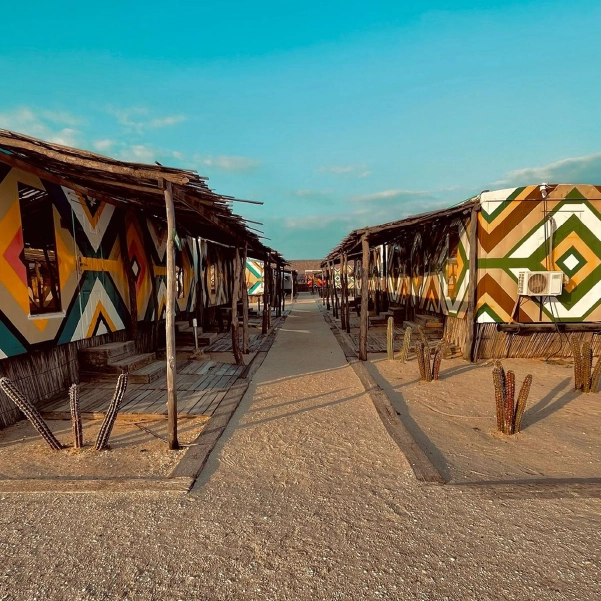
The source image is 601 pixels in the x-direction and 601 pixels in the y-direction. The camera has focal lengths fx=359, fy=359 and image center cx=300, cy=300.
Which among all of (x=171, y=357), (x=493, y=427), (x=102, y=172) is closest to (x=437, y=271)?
(x=493, y=427)

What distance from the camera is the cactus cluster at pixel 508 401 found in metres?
3.96

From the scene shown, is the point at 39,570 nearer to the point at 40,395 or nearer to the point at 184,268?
the point at 40,395

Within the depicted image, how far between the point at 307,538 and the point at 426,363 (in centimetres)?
441

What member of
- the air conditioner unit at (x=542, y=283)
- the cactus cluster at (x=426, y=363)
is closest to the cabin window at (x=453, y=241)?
the air conditioner unit at (x=542, y=283)

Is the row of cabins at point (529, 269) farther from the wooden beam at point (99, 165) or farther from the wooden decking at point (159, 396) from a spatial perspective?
the wooden beam at point (99, 165)

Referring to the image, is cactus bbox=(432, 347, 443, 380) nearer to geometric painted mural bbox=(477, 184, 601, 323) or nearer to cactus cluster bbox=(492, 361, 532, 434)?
cactus cluster bbox=(492, 361, 532, 434)

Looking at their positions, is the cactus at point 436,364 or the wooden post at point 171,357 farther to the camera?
the cactus at point 436,364

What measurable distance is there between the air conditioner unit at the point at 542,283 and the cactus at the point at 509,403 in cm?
433

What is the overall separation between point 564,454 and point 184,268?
9695 millimetres

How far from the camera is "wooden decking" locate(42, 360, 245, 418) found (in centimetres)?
462

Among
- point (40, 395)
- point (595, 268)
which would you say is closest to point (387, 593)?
point (40, 395)

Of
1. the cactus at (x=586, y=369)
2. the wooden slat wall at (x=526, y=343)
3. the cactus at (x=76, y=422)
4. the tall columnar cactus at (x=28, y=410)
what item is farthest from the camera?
the wooden slat wall at (x=526, y=343)

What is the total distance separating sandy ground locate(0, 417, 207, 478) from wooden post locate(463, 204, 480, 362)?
596cm

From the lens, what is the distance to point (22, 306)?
4.50 metres
